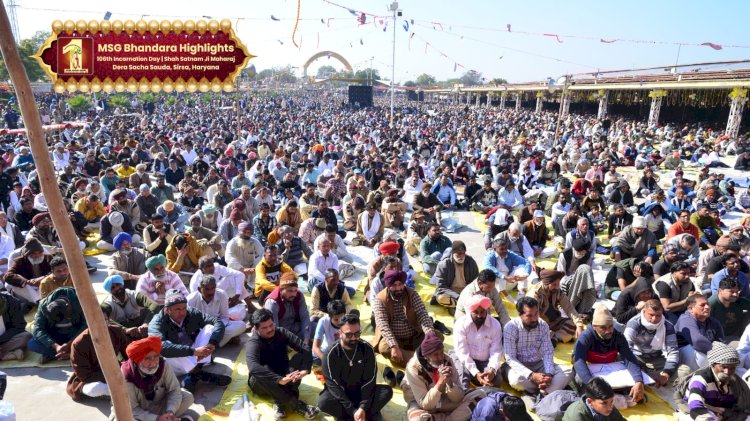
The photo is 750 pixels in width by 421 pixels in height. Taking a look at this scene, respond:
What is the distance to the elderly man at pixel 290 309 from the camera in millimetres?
4547

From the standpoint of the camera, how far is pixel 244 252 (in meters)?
6.19

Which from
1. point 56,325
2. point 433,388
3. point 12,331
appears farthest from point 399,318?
point 12,331

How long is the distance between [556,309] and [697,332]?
4.02 ft

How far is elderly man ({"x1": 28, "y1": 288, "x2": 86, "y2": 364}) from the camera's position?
4320mm

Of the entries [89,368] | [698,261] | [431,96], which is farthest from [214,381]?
[431,96]

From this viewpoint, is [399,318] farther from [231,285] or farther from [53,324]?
[53,324]

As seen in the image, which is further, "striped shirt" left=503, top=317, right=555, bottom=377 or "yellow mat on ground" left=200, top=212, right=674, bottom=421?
"striped shirt" left=503, top=317, right=555, bottom=377

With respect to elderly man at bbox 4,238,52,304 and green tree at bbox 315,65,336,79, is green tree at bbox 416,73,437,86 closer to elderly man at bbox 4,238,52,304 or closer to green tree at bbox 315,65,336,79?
green tree at bbox 315,65,336,79

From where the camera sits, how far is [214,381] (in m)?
4.25

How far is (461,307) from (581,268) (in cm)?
151

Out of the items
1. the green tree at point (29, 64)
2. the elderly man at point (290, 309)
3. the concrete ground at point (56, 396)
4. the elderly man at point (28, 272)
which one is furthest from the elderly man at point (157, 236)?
the green tree at point (29, 64)

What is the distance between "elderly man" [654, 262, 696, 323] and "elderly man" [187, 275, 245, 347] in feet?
14.3

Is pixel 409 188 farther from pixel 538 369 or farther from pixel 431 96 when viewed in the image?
pixel 431 96

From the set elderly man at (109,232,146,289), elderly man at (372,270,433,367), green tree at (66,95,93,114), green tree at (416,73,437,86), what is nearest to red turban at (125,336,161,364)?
elderly man at (372,270,433,367)
